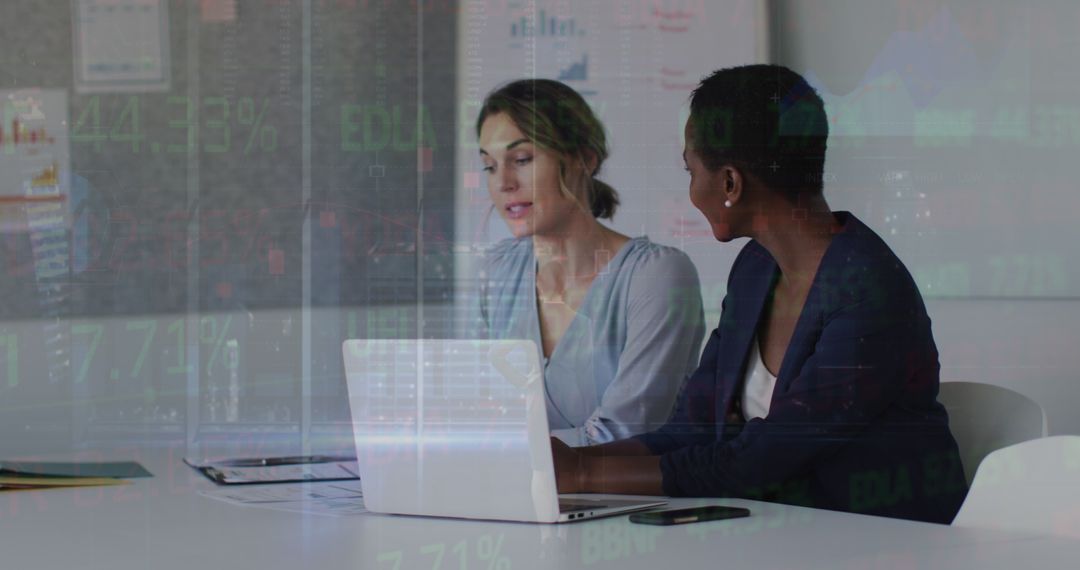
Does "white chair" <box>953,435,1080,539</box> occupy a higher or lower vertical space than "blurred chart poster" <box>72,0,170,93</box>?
lower

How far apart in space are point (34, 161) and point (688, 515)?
217cm

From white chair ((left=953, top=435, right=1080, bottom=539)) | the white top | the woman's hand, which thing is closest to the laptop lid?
the woman's hand

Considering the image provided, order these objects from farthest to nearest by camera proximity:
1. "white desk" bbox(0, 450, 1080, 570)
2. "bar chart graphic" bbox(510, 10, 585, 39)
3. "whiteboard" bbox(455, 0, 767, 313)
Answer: "bar chart graphic" bbox(510, 10, 585, 39)
"whiteboard" bbox(455, 0, 767, 313)
"white desk" bbox(0, 450, 1080, 570)

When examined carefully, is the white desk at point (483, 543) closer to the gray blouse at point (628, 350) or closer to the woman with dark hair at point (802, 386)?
the woman with dark hair at point (802, 386)

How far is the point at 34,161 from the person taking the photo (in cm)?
294

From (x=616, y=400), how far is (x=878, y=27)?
124 centimetres

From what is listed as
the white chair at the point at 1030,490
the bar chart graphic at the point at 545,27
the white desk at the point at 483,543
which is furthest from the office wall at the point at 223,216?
the white chair at the point at 1030,490

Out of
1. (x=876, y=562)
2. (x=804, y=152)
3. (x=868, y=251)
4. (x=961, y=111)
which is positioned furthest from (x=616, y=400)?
(x=876, y=562)

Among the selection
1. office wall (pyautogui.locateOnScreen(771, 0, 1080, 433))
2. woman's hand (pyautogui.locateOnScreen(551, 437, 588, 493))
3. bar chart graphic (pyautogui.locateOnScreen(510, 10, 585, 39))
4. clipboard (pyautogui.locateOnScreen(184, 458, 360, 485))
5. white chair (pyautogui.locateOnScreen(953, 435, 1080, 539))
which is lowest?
clipboard (pyautogui.locateOnScreen(184, 458, 360, 485))

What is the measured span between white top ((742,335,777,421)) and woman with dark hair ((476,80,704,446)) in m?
0.47

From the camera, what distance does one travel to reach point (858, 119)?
120 inches

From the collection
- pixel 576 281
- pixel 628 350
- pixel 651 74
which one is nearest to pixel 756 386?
pixel 628 350

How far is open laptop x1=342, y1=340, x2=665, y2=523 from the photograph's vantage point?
1.38 m

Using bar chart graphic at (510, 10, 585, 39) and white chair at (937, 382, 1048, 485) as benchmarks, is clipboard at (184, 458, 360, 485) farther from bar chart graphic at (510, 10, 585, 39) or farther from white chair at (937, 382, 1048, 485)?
bar chart graphic at (510, 10, 585, 39)
